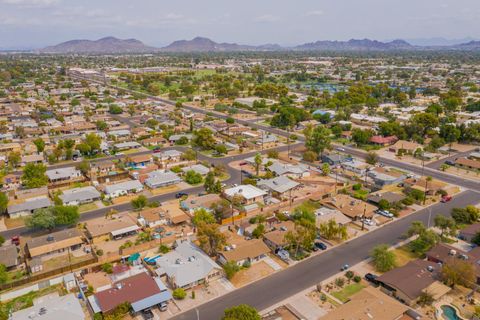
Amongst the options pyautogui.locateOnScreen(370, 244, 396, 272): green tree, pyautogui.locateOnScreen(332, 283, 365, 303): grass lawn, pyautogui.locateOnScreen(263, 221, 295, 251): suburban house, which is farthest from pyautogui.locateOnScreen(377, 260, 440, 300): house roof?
pyautogui.locateOnScreen(263, 221, 295, 251): suburban house

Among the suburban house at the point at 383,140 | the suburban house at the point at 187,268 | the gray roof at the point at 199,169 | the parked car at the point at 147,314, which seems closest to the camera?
the parked car at the point at 147,314

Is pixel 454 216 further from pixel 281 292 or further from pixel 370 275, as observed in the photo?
pixel 281 292

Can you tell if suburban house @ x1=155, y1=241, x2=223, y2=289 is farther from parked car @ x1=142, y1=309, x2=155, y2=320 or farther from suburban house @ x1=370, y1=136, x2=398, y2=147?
suburban house @ x1=370, y1=136, x2=398, y2=147

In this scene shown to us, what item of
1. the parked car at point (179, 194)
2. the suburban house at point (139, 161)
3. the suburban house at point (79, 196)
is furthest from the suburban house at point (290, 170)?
the suburban house at point (79, 196)

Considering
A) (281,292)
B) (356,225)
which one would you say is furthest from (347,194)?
(281,292)

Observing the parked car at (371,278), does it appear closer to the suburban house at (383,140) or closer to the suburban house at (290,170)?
the suburban house at (290,170)

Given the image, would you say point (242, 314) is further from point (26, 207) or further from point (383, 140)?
point (383, 140)
